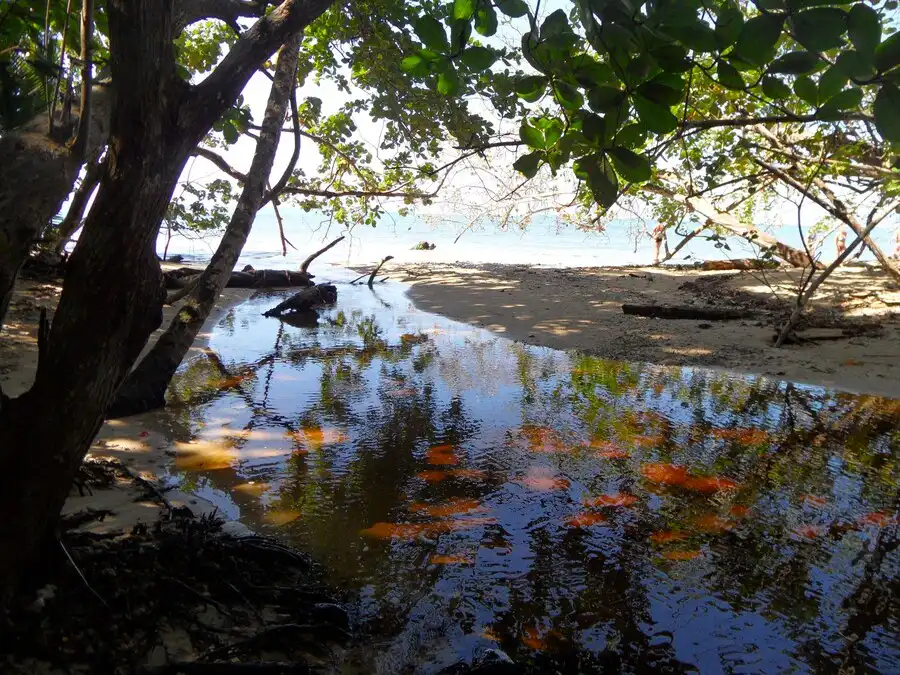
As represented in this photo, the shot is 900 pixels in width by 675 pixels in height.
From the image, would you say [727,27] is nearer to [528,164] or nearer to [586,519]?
[528,164]

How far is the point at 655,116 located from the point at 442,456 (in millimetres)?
3536

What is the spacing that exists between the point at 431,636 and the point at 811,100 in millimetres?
2356

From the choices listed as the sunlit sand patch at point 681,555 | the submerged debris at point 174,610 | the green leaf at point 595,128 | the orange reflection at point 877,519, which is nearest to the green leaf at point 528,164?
the green leaf at point 595,128

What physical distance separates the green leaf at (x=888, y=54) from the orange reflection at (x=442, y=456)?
368 centimetres

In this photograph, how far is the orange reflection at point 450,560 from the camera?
3.05m

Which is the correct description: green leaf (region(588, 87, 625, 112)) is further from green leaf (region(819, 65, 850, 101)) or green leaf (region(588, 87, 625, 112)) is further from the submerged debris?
the submerged debris

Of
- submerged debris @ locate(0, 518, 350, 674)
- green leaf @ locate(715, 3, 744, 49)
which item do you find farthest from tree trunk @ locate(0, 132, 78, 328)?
green leaf @ locate(715, 3, 744, 49)

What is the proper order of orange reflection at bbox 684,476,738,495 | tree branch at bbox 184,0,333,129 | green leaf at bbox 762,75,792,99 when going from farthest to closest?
orange reflection at bbox 684,476,738,495 → tree branch at bbox 184,0,333,129 → green leaf at bbox 762,75,792,99

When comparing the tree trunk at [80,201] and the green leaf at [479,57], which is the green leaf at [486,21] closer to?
the green leaf at [479,57]

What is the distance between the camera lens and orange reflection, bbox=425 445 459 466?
4395 millimetres

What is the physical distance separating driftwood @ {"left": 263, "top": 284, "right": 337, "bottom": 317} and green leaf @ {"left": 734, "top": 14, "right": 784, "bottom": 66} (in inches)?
416

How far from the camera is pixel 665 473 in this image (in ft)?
13.7

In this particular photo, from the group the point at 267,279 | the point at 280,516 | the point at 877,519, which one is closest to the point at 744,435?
the point at 877,519

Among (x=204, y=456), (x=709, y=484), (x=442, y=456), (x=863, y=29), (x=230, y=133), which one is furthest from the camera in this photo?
(x=230, y=133)
